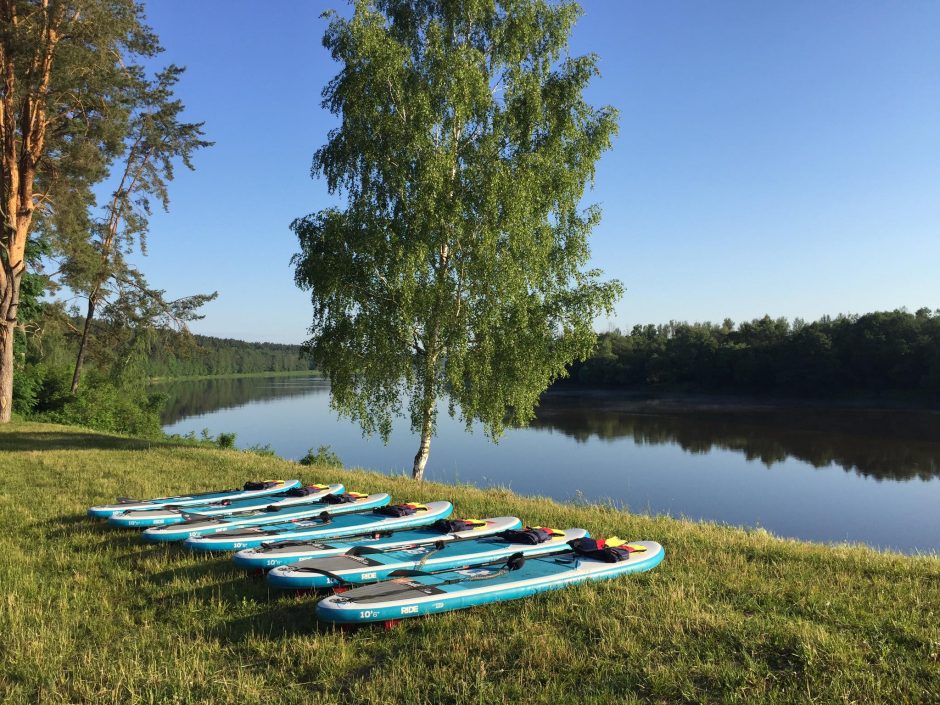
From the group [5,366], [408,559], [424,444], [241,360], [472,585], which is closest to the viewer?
[472,585]

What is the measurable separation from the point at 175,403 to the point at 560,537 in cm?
6196

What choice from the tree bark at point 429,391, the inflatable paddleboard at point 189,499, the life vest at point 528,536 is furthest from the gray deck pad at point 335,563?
the tree bark at point 429,391

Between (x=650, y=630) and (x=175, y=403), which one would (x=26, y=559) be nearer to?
(x=650, y=630)

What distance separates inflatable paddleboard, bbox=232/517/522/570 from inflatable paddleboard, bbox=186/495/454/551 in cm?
32

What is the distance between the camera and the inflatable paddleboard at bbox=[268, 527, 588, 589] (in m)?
4.30

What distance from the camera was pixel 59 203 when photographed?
18.0 m

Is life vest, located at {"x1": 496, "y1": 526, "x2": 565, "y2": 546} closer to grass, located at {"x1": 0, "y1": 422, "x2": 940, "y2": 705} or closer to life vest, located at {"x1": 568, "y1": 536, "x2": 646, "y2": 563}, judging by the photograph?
life vest, located at {"x1": 568, "y1": 536, "x2": 646, "y2": 563}

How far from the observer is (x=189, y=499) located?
732cm

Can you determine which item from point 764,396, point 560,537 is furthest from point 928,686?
point 764,396

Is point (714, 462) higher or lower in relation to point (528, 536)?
lower

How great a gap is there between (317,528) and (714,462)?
2234 centimetres

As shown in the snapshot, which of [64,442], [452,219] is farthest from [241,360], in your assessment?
[452,219]

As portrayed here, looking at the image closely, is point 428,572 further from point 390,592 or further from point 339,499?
point 339,499

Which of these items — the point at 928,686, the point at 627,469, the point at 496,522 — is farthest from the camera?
the point at 627,469
